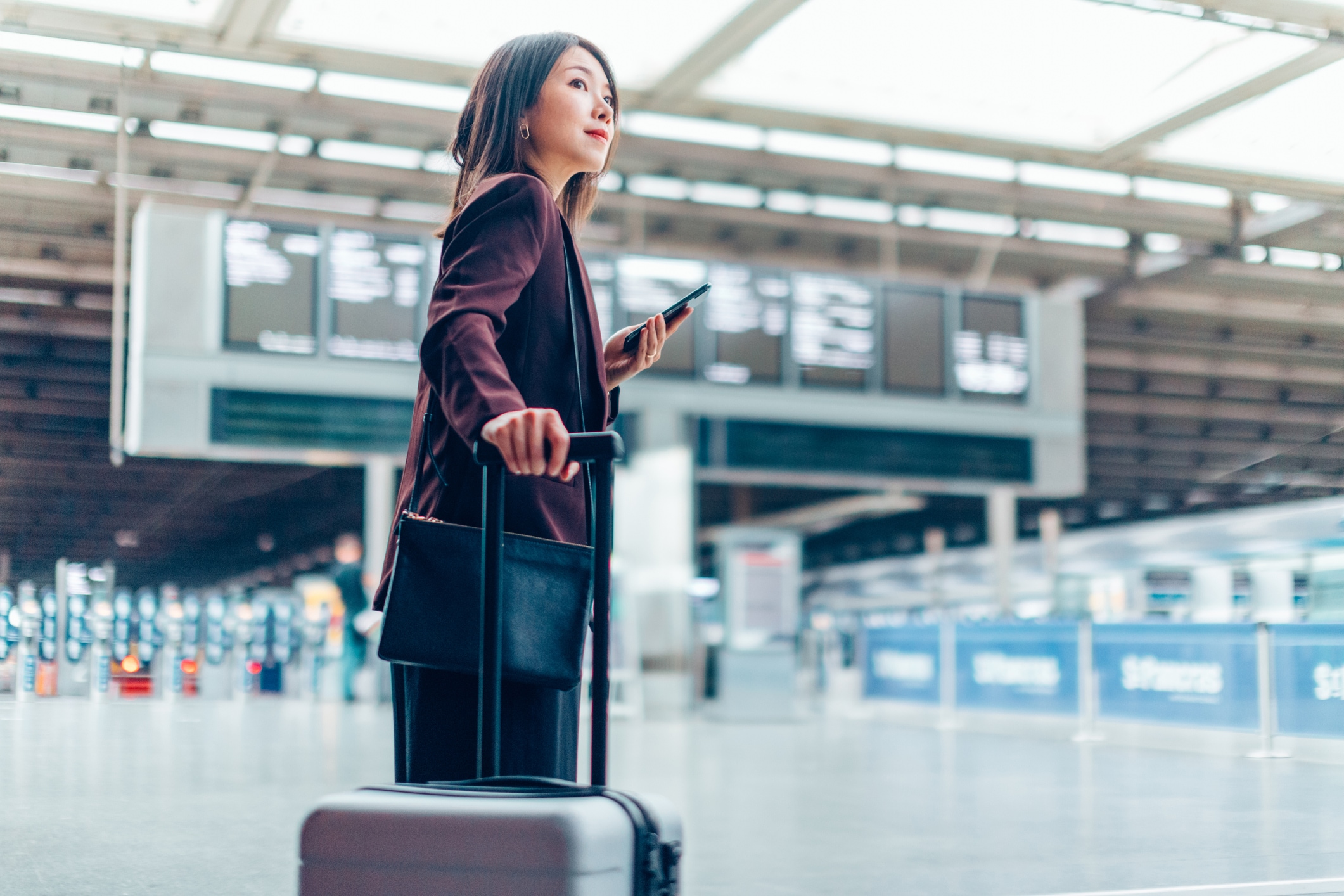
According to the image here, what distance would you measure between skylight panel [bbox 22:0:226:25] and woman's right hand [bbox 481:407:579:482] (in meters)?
7.27

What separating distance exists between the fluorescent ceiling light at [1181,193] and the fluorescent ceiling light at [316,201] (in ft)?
21.5

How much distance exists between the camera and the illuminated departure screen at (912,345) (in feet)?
39.1

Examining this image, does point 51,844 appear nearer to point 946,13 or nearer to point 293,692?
point 946,13

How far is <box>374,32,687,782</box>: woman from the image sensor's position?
1627 mm

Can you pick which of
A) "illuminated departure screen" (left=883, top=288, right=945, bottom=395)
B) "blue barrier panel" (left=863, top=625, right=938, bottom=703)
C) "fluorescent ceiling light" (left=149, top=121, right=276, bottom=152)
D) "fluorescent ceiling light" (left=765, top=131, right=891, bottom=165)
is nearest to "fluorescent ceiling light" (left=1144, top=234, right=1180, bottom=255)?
"illuminated departure screen" (left=883, top=288, right=945, bottom=395)

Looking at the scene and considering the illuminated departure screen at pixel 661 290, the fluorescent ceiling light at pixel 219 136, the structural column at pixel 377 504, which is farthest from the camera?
the structural column at pixel 377 504

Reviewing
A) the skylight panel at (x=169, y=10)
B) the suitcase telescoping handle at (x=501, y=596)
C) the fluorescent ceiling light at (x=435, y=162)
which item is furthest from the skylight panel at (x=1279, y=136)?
the skylight panel at (x=169, y=10)

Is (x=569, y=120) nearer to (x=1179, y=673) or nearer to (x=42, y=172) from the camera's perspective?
(x=42, y=172)

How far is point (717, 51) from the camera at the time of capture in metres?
9.27

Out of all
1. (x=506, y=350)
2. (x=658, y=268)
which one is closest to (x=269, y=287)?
(x=658, y=268)

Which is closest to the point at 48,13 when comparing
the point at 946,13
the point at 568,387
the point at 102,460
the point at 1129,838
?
the point at 102,460

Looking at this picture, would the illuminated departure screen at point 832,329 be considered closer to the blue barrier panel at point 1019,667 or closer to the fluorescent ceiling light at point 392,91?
the blue barrier panel at point 1019,667

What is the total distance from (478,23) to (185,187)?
101 inches

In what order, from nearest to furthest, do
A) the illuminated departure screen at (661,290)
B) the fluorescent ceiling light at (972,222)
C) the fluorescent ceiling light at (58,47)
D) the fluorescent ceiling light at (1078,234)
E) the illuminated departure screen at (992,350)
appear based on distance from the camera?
the fluorescent ceiling light at (58,47), the illuminated departure screen at (661,290), the illuminated departure screen at (992,350), the fluorescent ceiling light at (1078,234), the fluorescent ceiling light at (972,222)
